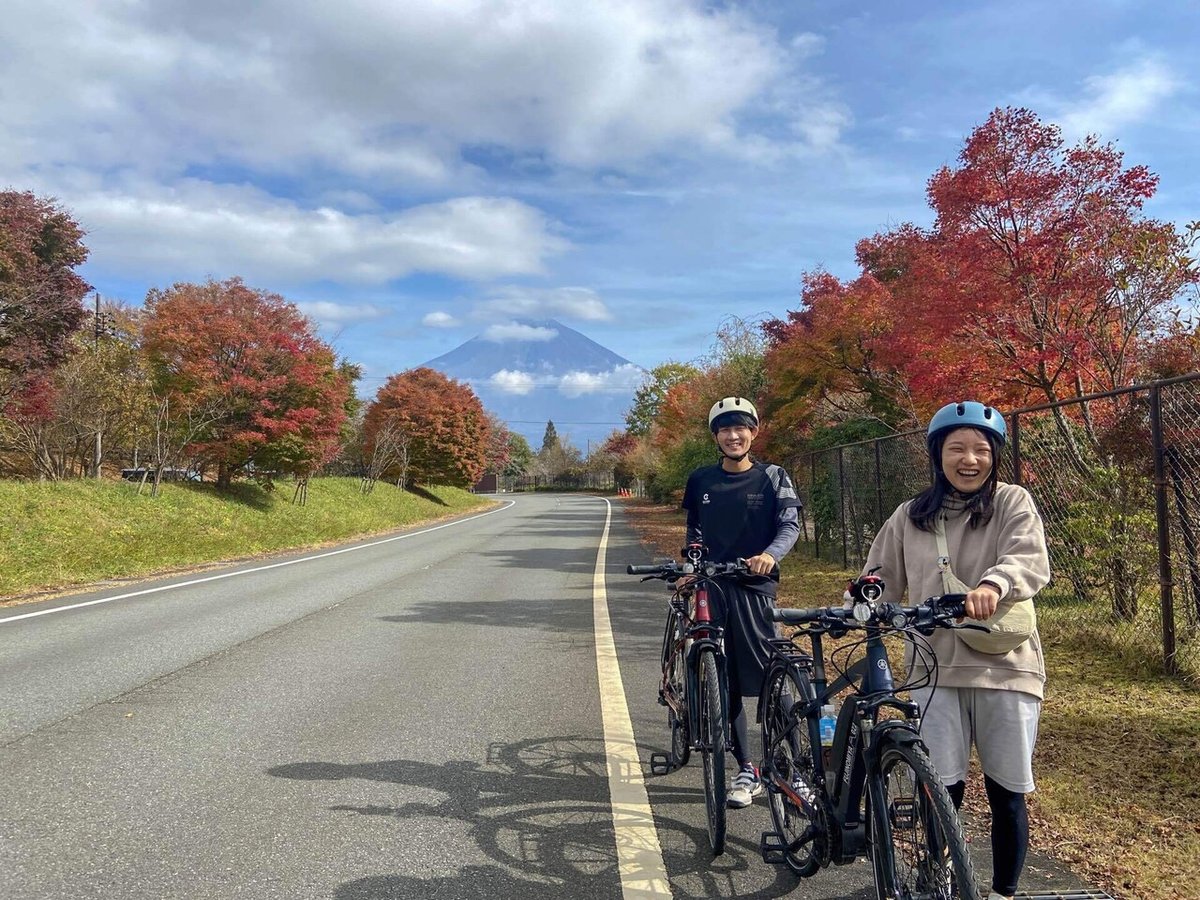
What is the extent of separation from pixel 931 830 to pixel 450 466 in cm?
4548

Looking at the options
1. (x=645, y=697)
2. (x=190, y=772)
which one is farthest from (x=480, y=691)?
(x=190, y=772)

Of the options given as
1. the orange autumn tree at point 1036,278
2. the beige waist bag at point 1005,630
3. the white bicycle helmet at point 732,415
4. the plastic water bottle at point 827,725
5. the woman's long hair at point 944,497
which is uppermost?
the orange autumn tree at point 1036,278

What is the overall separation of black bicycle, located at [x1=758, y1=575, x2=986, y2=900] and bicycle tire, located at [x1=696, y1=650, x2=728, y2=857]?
0.21 metres

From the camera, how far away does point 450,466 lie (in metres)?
47.0

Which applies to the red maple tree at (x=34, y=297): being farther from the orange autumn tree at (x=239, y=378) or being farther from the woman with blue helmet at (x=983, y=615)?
the woman with blue helmet at (x=983, y=615)

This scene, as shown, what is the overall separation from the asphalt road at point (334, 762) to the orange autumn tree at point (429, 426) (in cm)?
3441

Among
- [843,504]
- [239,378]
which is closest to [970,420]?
[843,504]

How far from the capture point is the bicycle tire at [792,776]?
3045mm

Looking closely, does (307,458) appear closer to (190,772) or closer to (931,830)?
(190,772)

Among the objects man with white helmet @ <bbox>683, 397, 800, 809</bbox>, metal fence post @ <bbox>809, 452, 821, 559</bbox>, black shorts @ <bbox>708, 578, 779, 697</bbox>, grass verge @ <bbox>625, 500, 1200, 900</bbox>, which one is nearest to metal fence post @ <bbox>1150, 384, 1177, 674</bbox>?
grass verge @ <bbox>625, 500, 1200, 900</bbox>

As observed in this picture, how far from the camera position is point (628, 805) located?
3973 millimetres

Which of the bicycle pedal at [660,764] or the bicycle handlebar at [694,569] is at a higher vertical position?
the bicycle handlebar at [694,569]

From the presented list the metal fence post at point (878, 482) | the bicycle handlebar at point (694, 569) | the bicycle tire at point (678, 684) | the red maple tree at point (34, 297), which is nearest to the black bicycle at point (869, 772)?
the bicycle handlebar at point (694, 569)

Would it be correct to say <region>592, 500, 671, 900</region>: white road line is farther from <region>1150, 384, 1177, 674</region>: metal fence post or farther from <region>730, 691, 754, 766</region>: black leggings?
<region>1150, 384, 1177, 674</region>: metal fence post
